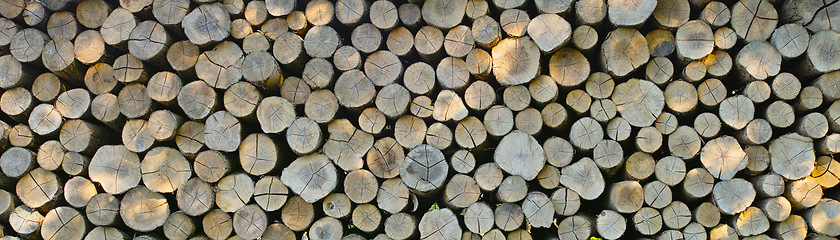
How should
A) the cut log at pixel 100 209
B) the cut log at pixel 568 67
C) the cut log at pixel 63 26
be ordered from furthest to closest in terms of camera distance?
the cut log at pixel 63 26 → the cut log at pixel 100 209 → the cut log at pixel 568 67

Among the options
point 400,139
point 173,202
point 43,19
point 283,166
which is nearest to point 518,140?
point 400,139

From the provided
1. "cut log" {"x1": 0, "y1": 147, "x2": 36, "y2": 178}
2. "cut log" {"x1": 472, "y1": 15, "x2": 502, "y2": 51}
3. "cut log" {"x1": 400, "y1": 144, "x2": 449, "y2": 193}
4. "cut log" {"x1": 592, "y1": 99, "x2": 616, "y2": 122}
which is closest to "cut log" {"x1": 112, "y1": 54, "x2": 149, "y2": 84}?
"cut log" {"x1": 0, "y1": 147, "x2": 36, "y2": 178}

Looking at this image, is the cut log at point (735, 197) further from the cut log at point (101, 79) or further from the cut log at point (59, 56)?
the cut log at point (59, 56)

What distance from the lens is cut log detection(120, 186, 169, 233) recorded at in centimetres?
284

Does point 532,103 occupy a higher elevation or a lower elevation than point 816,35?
lower

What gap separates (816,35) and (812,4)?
176 mm

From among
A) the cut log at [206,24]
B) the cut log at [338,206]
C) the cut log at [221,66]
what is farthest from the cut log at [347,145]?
the cut log at [206,24]

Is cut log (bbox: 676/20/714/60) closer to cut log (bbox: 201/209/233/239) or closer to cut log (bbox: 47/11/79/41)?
cut log (bbox: 201/209/233/239)

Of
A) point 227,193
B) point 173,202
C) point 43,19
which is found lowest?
point 173,202

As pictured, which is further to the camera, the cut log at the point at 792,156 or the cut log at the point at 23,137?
the cut log at the point at 23,137

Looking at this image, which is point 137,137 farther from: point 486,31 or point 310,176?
point 486,31

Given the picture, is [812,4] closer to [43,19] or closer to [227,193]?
[227,193]

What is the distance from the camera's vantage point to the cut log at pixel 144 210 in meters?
2.84

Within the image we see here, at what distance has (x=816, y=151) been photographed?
278 cm
